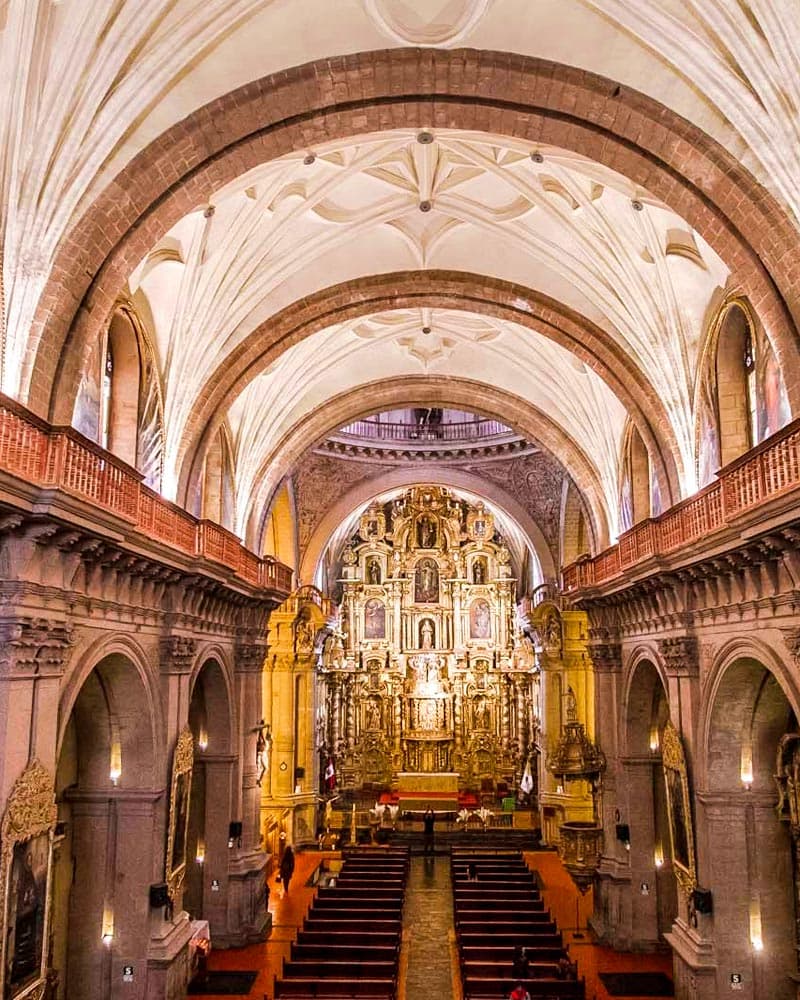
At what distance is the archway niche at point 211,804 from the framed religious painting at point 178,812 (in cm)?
366

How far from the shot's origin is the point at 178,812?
16062 mm

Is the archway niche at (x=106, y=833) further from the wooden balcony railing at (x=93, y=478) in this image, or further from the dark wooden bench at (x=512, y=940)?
the dark wooden bench at (x=512, y=940)

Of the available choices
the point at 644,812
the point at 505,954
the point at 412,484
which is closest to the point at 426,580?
the point at 412,484

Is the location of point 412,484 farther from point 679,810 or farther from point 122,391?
point 679,810

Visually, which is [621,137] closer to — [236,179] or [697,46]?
[697,46]

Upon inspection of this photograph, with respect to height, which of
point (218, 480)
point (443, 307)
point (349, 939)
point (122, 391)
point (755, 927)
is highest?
point (443, 307)

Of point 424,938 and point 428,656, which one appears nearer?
point 424,938

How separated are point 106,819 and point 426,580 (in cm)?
2808

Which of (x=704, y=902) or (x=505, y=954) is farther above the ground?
(x=704, y=902)

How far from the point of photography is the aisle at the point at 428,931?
58.1ft

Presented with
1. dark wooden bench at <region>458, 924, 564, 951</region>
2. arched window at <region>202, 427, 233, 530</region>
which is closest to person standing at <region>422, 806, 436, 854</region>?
dark wooden bench at <region>458, 924, 564, 951</region>

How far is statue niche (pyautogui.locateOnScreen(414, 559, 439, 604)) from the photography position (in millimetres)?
42188

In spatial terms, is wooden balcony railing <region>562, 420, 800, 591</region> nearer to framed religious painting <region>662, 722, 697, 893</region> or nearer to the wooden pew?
framed religious painting <region>662, 722, 697, 893</region>

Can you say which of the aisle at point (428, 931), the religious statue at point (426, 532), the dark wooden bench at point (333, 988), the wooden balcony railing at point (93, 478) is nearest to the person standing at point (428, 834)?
the aisle at point (428, 931)
